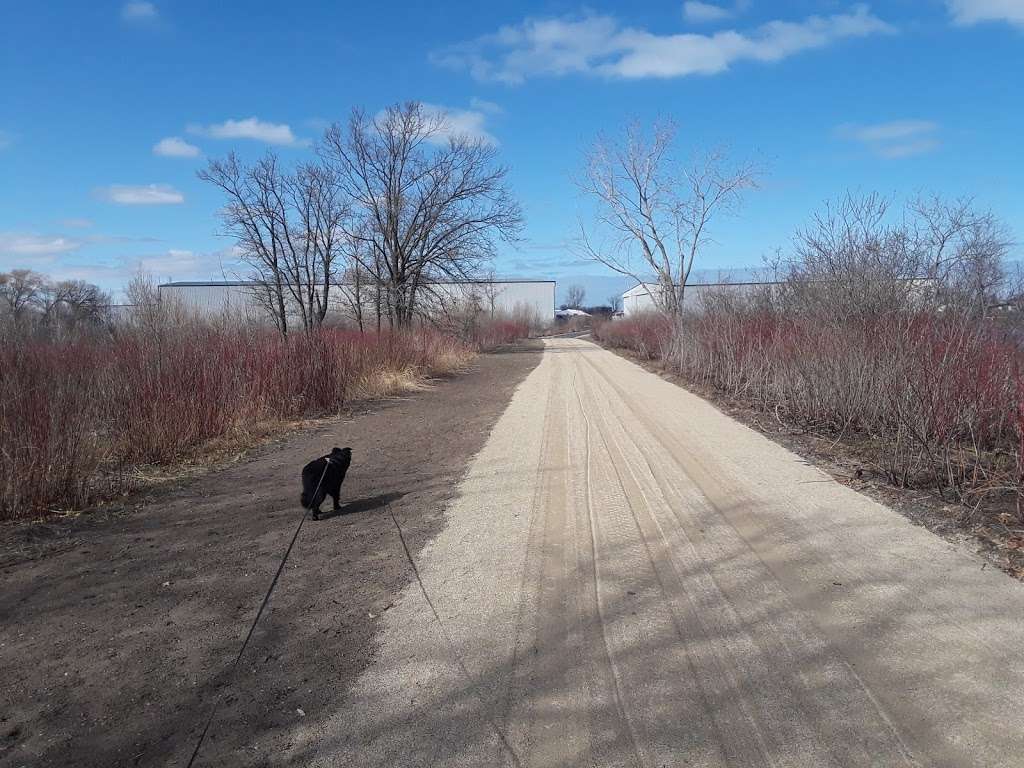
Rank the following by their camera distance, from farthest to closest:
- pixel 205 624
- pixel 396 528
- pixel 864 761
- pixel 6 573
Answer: pixel 396 528 → pixel 6 573 → pixel 205 624 → pixel 864 761

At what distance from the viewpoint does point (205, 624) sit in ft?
13.6

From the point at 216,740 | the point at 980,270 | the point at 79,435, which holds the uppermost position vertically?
the point at 980,270

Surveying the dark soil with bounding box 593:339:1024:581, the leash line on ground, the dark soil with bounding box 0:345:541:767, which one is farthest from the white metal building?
the dark soil with bounding box 593:339:1024:581

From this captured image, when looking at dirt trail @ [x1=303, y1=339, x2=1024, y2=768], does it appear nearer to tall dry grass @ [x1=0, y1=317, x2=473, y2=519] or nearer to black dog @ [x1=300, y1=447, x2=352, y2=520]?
black dog @ [x1=300, y1=447, x2=352, y2=520]

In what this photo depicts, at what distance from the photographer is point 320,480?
6227 millimetres

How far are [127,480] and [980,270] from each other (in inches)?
605

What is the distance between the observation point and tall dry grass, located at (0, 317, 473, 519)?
20.6ft

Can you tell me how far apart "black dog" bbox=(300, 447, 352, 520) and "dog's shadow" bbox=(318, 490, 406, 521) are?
0.14 m

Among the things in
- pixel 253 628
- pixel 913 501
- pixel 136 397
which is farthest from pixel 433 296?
pixel 253 628

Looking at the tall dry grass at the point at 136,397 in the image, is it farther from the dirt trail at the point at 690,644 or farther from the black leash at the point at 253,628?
the dirt trail at the point at 690,644

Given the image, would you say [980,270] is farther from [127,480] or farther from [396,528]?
[127,480]

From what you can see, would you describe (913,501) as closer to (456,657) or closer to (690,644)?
(690,644)

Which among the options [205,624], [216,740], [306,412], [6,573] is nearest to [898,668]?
[216,740]

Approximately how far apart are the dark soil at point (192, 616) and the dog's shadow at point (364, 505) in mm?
32
